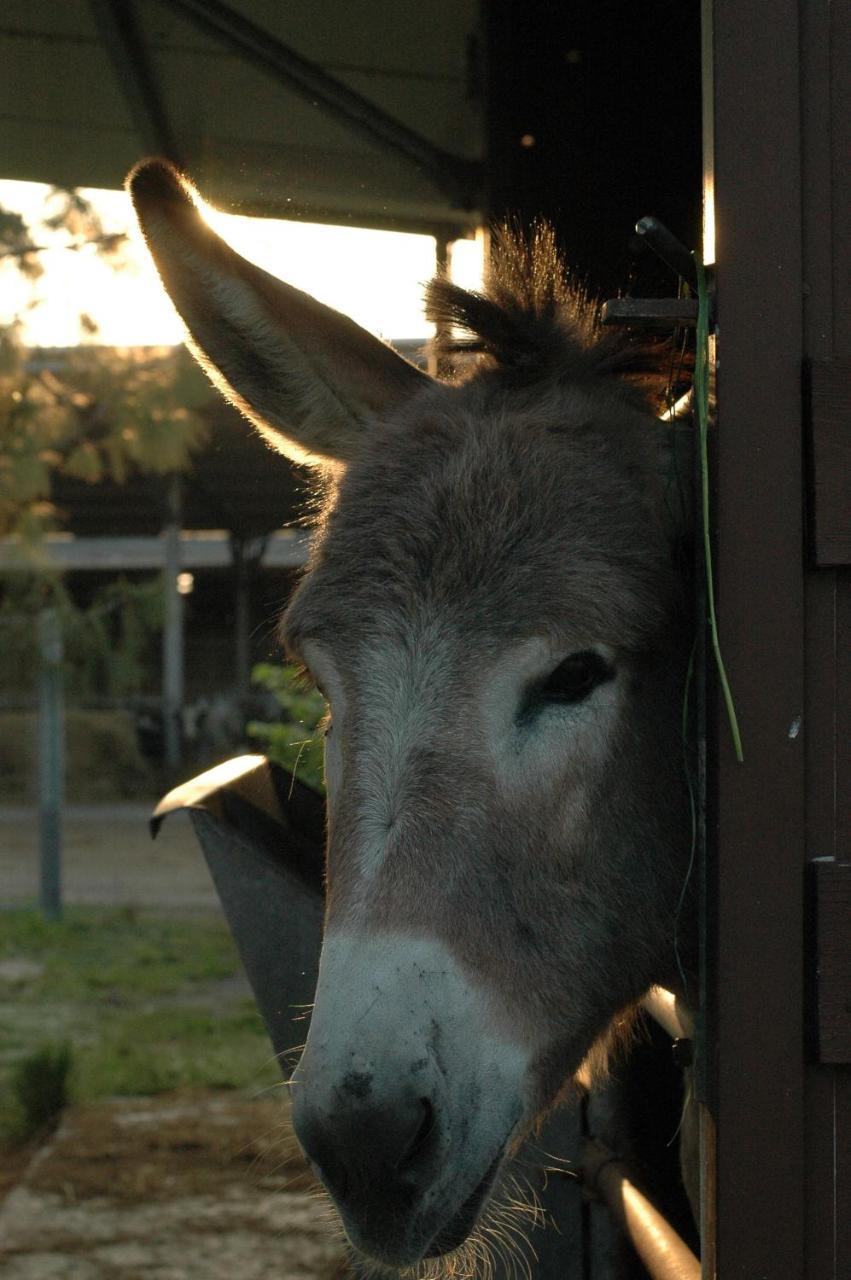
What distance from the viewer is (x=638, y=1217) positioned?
2545mm

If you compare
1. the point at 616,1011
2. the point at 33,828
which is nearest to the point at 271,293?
the point at 616,1011

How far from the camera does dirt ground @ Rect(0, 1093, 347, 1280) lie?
13.4 ft

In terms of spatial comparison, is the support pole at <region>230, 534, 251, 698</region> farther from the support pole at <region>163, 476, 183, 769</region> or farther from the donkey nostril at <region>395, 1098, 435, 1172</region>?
the donkey nostril at <region>395, 1098, 435, 1172</region>

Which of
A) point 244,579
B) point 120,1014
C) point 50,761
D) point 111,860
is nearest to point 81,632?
point 50,761

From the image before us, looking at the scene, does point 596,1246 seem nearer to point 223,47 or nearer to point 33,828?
point 223,47

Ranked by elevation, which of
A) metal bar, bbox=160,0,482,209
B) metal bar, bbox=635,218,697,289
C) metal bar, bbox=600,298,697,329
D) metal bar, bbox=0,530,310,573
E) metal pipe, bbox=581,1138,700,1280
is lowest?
metal pipe, bbox=581,1138,700,1280

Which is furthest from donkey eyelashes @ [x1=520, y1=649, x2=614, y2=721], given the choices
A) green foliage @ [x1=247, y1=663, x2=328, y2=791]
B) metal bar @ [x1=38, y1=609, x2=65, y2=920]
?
metal bar @ [x1=38, y1=609, x2=65, y2=920]

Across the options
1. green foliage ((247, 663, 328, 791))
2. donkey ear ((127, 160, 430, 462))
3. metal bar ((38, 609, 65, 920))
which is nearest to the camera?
donkey ear ((127, 160, 430, 462))

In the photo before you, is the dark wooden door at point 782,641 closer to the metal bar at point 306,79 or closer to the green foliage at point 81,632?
the metal bar at point 306,79

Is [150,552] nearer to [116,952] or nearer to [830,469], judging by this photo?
[116,952]

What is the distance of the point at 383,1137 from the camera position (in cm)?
142

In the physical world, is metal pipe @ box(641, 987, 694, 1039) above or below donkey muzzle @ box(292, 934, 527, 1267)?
below

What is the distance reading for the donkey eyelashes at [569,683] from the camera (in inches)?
67.6

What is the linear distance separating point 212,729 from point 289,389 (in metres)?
11.0
